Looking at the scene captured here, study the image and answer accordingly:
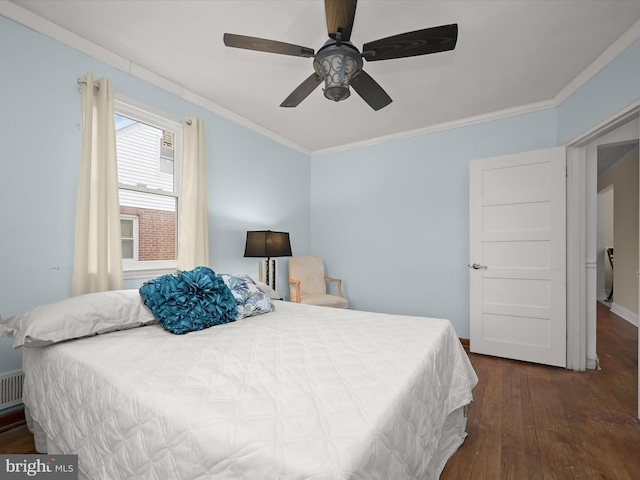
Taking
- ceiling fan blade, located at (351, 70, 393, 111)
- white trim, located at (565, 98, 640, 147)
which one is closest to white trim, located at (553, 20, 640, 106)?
white trim, located at (565, 98, 640, 147)

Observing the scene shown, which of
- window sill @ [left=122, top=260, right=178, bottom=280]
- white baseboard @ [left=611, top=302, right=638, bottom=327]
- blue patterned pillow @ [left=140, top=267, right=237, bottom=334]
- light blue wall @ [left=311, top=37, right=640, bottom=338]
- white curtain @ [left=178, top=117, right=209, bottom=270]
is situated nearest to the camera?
blue patterned pillow @ [left=140, top=267, right=237, bottom=334]

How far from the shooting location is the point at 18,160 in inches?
75.2

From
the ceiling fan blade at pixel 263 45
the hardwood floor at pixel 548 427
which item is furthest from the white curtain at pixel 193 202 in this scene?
the hardwood floor at pixel 548 427

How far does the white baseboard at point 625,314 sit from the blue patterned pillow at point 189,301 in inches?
220

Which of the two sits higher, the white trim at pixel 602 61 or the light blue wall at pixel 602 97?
the white trim at pixel 602 61

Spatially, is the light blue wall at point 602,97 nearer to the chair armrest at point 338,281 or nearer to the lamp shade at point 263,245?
the chair armrest at point 338,281

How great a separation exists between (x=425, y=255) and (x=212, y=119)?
2947mm

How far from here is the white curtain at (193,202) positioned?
2.78 meters

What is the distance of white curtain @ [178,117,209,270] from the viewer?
2781 millimetres

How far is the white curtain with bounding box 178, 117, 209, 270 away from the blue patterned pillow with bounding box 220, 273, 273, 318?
664 mm

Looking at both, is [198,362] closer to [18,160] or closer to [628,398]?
[18,160]

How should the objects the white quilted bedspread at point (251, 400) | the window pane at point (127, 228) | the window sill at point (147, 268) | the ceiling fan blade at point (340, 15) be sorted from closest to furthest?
the white quilted bedspread at point (251, 400) → the ceiling fan blade at point (340, 15) → the window sill at point (147, 268) → the window pane at point (127, 228)

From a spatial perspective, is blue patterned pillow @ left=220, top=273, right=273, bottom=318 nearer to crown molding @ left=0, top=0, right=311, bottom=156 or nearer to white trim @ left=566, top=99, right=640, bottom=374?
crown molding @ left=0, top=0, right=311, bottom=156

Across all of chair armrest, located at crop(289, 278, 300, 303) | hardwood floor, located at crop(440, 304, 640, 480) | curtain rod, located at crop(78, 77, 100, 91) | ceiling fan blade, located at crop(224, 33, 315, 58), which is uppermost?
curtain rod, located at crop(78, 77, 100, 91)
